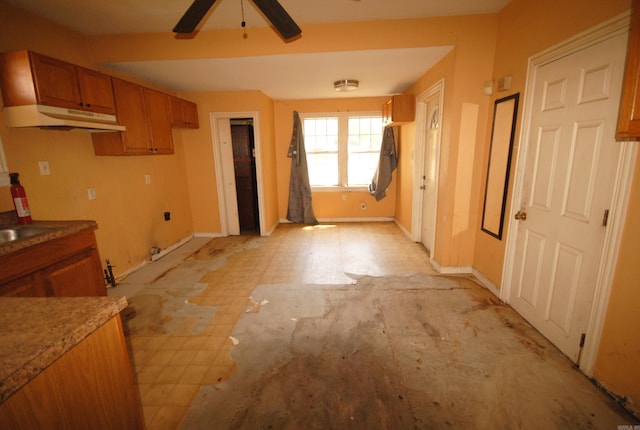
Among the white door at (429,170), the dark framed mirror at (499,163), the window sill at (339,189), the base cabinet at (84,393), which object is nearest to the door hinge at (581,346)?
the dark framed mirror at (499,163)

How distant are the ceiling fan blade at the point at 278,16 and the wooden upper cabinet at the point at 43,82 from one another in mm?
1842

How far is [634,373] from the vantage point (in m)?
1.49

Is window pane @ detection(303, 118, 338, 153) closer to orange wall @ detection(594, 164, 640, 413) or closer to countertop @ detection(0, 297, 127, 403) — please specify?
orange wall @ detection(594, 164, 640, 413)

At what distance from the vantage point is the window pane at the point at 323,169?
562 cm

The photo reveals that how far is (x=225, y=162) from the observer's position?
15.6 feet

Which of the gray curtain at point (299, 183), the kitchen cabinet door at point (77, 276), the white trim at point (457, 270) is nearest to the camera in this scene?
the kitchen cabinet door at point (77, 276)

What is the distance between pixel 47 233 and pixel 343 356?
2.17m

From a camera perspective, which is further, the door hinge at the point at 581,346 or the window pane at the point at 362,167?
the window pane at the point at 362,167

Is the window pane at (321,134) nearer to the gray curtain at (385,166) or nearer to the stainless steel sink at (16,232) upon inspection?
the gray curtain at (385,166)

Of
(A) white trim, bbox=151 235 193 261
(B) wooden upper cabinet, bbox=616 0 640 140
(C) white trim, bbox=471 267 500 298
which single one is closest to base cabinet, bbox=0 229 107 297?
(A) white trim, bbox=151 235 193 261

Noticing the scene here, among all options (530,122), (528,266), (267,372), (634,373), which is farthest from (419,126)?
(267,372)

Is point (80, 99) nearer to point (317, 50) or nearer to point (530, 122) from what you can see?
point (317, 50)

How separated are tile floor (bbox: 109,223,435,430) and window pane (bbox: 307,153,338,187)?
97 centimetres

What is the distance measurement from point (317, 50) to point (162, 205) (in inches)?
118
